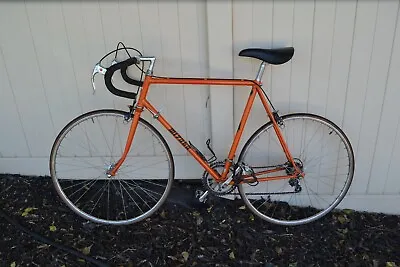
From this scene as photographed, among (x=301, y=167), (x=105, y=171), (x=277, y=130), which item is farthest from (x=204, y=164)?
(x=105, y=171)

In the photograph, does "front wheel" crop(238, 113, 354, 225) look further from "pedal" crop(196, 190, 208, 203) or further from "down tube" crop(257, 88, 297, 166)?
"pedal" crop(196, 190, 208, 203)

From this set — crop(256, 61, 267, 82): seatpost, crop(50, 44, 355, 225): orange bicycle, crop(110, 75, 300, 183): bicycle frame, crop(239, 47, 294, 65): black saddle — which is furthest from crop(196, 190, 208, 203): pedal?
crop(239, 47, 294, 65): black saddle

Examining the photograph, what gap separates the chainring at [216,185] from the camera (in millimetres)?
2879

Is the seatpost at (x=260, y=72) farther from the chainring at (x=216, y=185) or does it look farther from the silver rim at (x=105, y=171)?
the silver rim at (x=105, y=171)

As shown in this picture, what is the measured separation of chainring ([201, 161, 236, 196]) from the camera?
2879mm

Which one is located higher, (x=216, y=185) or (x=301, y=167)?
(x=301, y=167)

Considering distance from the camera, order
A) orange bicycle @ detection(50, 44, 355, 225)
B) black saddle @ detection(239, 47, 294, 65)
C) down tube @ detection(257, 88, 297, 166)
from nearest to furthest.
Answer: black saddle @ detection(239, 47, 294, 65) < down tube @ detection(257, 88, 297, 166) < orange bicycle @ detection(50, 44, 355, 225)

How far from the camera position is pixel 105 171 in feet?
10.5

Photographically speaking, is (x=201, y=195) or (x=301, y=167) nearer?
(x=301, y=167)

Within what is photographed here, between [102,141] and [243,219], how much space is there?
118 centimetres

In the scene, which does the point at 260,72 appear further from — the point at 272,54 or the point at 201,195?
the point at 201,195

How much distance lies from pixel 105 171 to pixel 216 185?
0.87 meters

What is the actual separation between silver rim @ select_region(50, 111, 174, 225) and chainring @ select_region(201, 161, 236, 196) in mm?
274

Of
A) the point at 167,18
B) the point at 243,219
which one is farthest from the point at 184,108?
the point at 243,219
